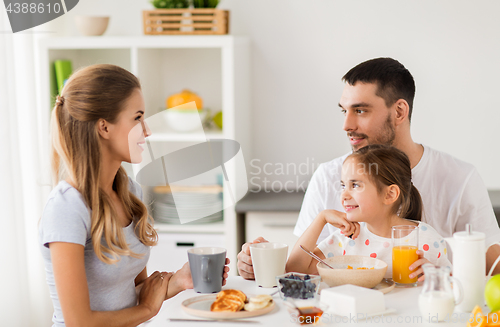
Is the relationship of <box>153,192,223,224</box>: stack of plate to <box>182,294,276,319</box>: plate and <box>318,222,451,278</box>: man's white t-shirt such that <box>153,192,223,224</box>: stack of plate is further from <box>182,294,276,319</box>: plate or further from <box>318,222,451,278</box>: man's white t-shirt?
<box>182,294,276,319</box>: plate

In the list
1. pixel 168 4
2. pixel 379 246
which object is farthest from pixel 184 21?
pixel 379 246

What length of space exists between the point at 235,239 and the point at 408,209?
1164 mm

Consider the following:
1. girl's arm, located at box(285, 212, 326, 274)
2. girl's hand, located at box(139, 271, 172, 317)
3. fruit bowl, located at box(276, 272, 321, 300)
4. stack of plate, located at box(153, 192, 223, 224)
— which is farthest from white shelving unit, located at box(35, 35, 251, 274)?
fruit bowl, located at box(276, 272, 321, 300)

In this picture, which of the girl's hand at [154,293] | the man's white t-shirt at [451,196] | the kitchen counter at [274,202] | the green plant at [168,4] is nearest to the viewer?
the girl's hand at [154,293]

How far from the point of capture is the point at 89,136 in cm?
122

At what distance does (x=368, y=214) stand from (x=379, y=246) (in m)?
0.10

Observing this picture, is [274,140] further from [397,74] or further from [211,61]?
[397,74]

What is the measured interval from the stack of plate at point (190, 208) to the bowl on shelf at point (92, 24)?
0.89 metres

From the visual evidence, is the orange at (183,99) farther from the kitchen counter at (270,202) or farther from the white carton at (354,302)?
the white carton at (354,302)

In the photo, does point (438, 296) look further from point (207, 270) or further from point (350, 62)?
point (350, 62)

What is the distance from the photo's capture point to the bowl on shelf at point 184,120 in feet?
8.68

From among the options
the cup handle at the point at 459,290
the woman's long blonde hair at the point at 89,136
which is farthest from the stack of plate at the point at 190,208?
the cup handle at the point at 459,290

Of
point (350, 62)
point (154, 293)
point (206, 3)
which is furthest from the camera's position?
point (350, 62)

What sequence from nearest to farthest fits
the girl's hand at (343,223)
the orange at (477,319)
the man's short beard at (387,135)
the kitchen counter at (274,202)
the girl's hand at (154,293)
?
1. the orange at (477,319)
2. the girl's hand at (154,293)
3. the girl's hand at (343,223)
4. the man's short beard at (387,135)
5. the kitchen counter at (274,202)
